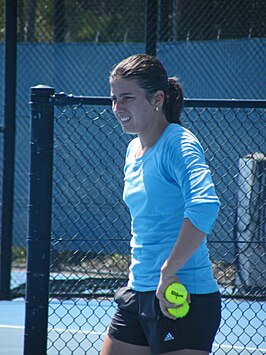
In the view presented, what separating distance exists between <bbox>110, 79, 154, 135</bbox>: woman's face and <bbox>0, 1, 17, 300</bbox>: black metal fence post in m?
4.13

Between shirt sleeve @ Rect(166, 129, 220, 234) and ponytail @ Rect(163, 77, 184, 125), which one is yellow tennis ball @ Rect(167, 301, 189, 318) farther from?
ponytail @ Rect(163, 77, 184, 125)

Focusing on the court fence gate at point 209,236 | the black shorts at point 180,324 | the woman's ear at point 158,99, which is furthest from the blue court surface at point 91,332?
the woman's ear at point 158,99

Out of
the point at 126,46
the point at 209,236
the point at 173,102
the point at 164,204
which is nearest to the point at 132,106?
the point at 173,102

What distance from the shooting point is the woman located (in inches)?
111

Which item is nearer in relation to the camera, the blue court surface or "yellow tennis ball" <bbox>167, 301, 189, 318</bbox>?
"yellow tennis ball" <bbox>167, 301, 189, 318</bbox>

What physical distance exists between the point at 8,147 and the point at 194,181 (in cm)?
451

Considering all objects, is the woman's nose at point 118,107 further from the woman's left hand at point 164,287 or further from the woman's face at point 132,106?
the woman's left hand at point 164,287

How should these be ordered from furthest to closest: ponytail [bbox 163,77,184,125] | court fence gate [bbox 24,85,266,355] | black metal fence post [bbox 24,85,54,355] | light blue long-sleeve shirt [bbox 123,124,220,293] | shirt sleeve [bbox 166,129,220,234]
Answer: court fence gate [bbox 24,85,266,355] < black metal fence post [bbox 24,85,54,355] < ponytail [bbox 163,77,184,125] < light blue long-sleeve shirt [bbox 123,124,220,293] < shirt sleeve [bbox 166,129,220,234]

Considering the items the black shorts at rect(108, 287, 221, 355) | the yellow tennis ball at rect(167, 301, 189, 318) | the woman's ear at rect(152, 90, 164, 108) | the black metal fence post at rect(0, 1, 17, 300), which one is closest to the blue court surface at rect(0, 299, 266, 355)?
the black metal fence post at rect(0, 1, 17, 300)

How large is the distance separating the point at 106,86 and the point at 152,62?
4.95 metres

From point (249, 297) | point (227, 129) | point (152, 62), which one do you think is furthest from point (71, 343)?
point (152, 62)

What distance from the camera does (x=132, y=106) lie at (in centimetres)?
308

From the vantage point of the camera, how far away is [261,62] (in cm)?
731

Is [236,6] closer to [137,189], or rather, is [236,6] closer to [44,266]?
[44,266]
